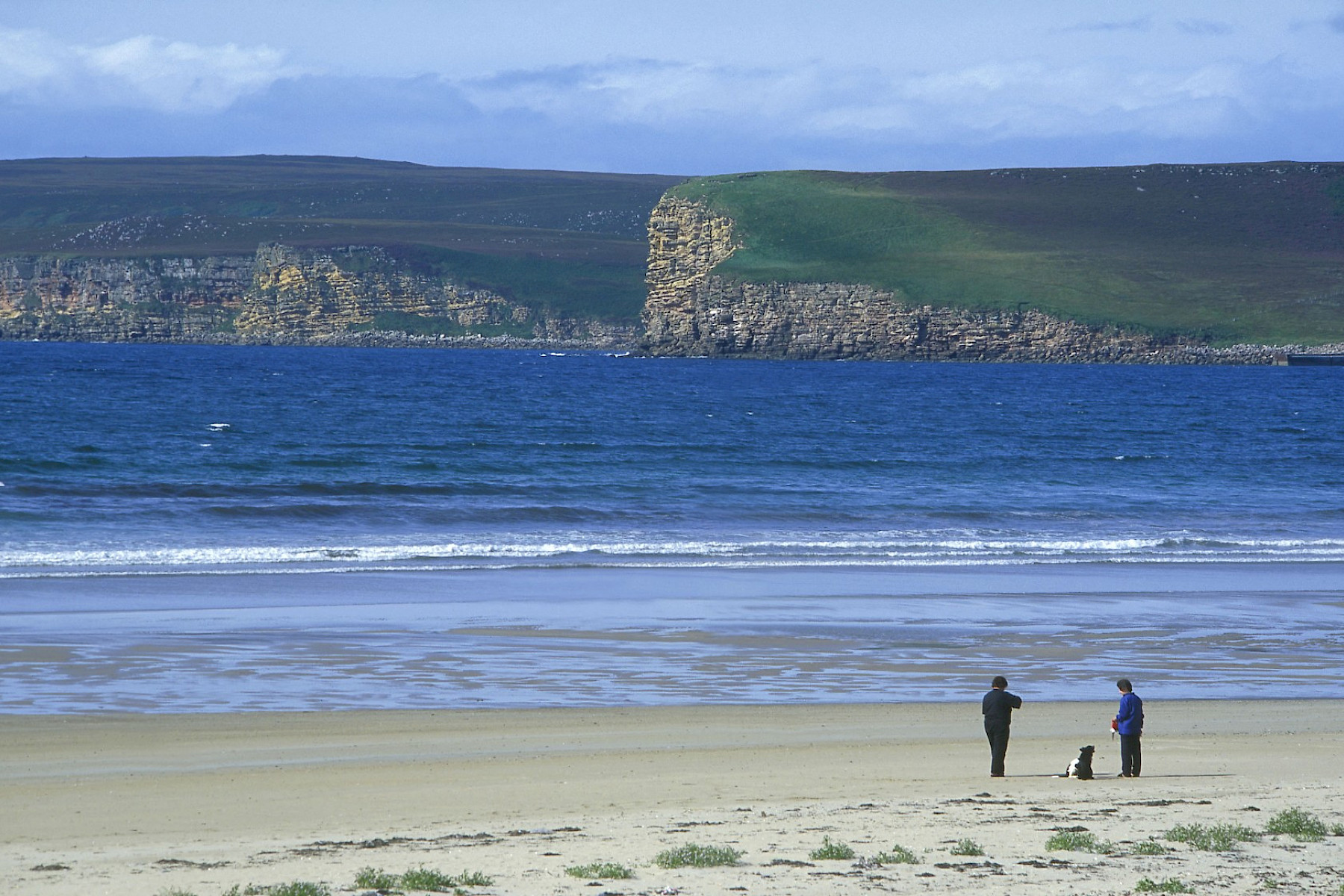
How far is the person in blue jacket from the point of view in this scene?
1104 centimetres

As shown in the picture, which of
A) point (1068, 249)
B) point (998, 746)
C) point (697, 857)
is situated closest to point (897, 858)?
point (697, 857)

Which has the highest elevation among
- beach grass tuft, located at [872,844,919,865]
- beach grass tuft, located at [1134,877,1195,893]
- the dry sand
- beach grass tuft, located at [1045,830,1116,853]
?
beach grass tuft, located at [1134,877,1195,893]

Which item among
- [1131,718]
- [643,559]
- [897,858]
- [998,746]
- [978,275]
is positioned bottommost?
[643,559]

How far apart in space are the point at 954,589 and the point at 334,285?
18593 cm

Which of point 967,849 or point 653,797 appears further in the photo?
point 653,797

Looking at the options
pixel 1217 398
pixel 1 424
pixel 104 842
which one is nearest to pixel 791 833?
pixel 104 842

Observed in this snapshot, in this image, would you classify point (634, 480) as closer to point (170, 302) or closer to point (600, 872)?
point (600, 872)

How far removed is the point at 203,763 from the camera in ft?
35.8

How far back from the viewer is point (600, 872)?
26.0 feet

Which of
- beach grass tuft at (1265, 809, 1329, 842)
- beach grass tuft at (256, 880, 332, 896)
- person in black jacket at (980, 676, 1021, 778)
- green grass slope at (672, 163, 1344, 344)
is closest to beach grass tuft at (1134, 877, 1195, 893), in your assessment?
beach grass tuft at (1265, 809, 1329, 842)

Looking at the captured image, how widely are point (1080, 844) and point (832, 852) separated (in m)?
1.46

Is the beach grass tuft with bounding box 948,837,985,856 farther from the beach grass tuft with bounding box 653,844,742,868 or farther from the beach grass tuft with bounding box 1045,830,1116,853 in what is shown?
the beach grass tuft with bounding box 653,844,742,868

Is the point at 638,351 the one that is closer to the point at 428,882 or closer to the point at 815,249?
the point at 815,249

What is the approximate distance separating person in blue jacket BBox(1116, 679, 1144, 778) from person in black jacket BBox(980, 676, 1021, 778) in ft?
2.45
